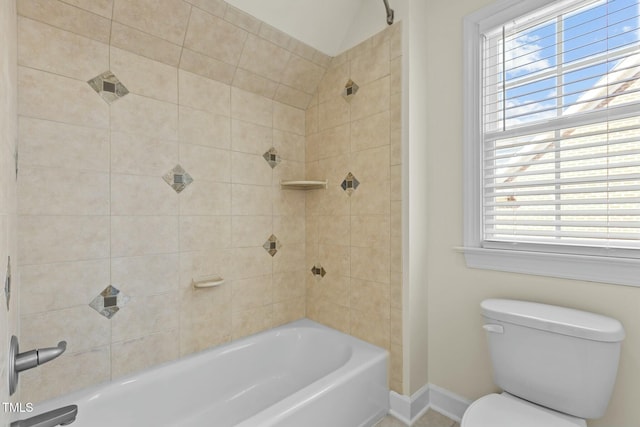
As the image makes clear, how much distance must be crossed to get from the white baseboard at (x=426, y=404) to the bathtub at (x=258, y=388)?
Answer: 0.22ft

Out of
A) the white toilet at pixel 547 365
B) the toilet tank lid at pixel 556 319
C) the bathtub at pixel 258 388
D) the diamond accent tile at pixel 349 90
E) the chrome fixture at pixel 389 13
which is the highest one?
the chrome fixture at pixel 389 13

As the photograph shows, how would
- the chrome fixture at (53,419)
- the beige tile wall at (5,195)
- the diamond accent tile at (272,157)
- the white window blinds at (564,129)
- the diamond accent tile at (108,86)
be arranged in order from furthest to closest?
1. the diamond accent tile at (272,157)
2. the diamond accent tile at (108,86)
3. the white window blinds at (564,129)
4. the chrome fixture at (53,419)
5. the beige tile wall at (5,195)

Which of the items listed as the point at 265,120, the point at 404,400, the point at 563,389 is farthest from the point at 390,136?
the point at 404,400

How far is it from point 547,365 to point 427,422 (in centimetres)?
76

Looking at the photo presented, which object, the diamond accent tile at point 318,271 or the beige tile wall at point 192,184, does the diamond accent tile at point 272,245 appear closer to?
the beige tile wall at point 192,184

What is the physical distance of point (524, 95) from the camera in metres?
1.49

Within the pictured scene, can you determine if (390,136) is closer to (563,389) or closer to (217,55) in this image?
(217,55)

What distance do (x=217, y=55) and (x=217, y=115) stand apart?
0.33 m

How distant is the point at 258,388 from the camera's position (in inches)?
73.3

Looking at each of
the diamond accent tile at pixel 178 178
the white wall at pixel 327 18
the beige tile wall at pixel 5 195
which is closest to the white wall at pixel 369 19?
the white wall at pixel 327 18

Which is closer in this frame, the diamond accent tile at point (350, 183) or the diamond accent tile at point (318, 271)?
the diamond accent tile at point (350, 183)

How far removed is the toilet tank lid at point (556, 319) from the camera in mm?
1123

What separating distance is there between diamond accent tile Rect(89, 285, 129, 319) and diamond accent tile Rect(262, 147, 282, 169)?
1156 mm

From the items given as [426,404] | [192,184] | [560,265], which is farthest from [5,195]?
[426,404]
